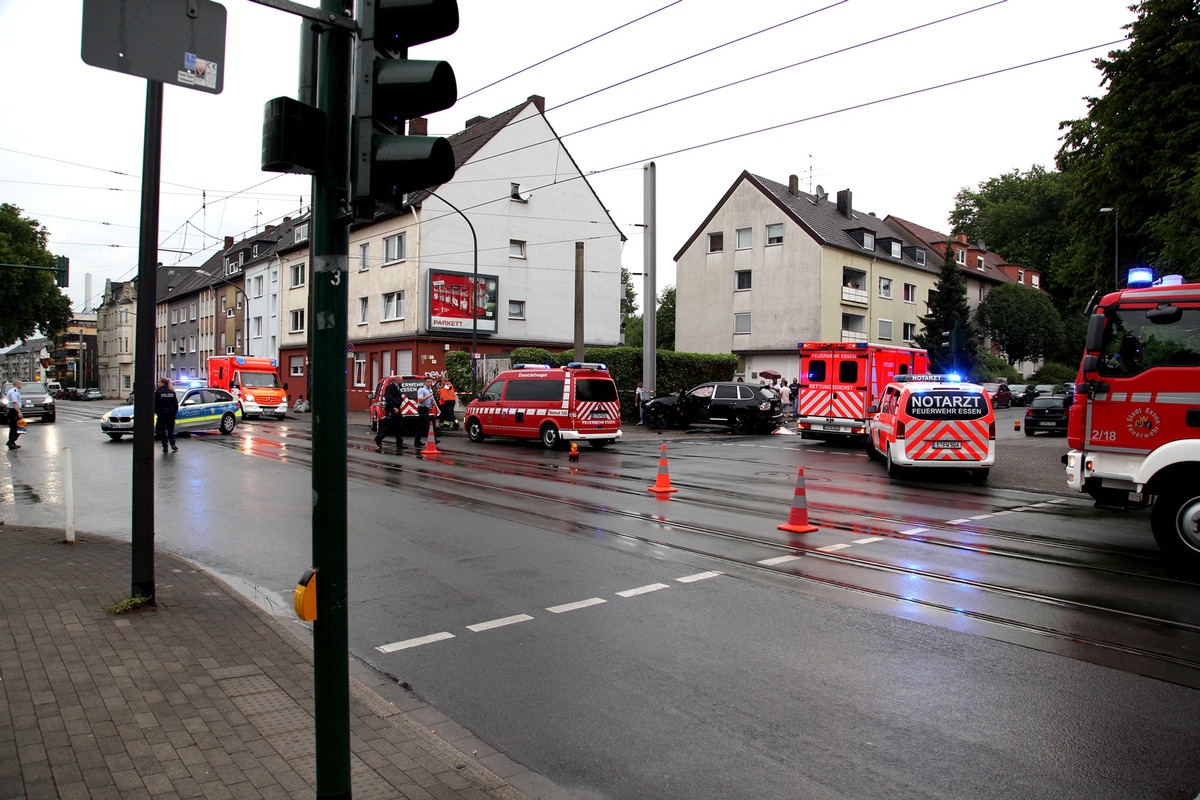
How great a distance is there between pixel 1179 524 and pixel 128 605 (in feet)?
29.9

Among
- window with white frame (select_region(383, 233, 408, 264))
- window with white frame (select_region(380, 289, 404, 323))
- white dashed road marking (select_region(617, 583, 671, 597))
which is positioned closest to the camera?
white dashed road marking (select_region(617, 583, 671, 597))

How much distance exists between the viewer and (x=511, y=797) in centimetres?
337

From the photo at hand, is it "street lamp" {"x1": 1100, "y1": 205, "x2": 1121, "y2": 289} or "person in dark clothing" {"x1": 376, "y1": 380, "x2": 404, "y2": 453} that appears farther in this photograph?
"street lamp" {"x1": 1100, "y1": 205, "x2": 1121, "y2": 289}

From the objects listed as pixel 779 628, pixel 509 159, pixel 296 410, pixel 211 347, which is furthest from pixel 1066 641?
pixel 211 347

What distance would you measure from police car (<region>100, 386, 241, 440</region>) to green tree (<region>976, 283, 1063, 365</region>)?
49.1 m

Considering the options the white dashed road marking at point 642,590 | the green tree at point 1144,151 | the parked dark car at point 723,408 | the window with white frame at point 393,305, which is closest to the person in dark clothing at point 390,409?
the parked dark car at point 723,408

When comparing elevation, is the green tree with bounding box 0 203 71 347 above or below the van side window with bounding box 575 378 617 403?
above

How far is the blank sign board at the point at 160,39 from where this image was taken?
3.04m

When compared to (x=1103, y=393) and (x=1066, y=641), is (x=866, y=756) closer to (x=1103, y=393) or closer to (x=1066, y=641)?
(x=1066, y=641)

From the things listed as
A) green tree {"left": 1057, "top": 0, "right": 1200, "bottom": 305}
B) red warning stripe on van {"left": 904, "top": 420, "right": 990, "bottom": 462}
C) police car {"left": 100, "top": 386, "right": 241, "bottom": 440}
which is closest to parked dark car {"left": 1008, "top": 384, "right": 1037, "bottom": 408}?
green tree {"left": 1057, "top": 0, "right": 1200, "bottom": 305}

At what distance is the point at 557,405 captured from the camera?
67.5 ft

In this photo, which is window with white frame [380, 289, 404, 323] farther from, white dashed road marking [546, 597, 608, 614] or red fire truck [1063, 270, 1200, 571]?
white dashed road marking [546, 597, 608, 614]

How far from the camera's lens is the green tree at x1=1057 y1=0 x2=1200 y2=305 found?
19.8 m

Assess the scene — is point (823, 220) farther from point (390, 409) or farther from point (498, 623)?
point (498, 623)
